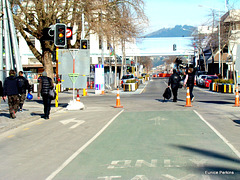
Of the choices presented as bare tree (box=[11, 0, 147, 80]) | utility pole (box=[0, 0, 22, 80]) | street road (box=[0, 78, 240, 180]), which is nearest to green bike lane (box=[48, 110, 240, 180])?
street road (box=[0, 78, 240, 180])

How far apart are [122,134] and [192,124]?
307cm

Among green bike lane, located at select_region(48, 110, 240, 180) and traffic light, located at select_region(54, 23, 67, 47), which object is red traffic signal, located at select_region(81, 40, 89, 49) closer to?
traffic light, located at select_region(54, 23, 67, 47)

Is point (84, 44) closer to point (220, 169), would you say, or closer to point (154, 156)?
point (154, 156)

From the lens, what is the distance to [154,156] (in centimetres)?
825

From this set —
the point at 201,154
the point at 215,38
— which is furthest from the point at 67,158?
the point at 215,38

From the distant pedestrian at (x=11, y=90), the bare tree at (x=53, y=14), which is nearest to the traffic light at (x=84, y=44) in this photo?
the bare tree at (x=53, y=14)

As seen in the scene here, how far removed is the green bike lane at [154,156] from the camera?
683 centimetres

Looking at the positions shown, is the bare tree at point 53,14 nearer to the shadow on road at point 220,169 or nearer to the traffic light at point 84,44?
the traffic light at point 84,44

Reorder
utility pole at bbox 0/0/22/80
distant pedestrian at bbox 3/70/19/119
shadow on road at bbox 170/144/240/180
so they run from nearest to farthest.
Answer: shadow on road at bbox 170/144/240/180, distant pedestrian at bbox 3/70/19/119, utility pole at bbox 0/0/22/80

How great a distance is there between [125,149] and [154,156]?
1071 millimetres

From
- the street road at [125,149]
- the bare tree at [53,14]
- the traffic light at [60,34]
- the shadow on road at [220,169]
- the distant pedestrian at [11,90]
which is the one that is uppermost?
the bare tree at [53,14]

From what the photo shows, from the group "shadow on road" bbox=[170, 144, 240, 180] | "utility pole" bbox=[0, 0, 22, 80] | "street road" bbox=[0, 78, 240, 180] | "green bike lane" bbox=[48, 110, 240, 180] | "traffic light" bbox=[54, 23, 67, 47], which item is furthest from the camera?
"utility pole" bbox=[0, 0, 22, 80]

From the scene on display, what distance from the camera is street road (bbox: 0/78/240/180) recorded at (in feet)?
23.0

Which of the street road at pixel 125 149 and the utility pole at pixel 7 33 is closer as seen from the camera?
the street road at pixel 125 149
